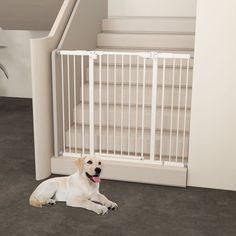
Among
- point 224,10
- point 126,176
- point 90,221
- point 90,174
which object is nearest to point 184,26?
point 224,10

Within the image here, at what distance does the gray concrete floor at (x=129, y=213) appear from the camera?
2.81m

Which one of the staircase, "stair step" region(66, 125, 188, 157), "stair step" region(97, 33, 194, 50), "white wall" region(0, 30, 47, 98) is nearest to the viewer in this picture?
"stair step" region(66, 125, 188, 157)

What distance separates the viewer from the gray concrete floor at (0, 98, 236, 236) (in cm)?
281

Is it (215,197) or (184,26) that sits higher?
(184,26)

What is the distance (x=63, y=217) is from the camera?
9.78ft

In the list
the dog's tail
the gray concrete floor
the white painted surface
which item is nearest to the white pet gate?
the gray concrete floor

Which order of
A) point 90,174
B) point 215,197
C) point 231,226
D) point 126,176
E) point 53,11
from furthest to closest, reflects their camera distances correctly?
point 53,11 → point 126,176 → point 215,197 → point 90,174 → point 231,226

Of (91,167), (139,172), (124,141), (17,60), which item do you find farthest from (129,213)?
(17,60)

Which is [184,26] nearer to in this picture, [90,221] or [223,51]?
[223,51]

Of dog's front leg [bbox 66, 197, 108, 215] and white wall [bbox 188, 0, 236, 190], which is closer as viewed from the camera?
dog's front leg [bbox 66, 197, 108, 215]

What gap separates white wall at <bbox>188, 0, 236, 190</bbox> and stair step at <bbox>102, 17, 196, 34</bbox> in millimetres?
1643

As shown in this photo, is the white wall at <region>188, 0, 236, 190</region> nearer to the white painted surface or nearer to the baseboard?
the baseboard

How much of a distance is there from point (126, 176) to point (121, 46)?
179 centimetres

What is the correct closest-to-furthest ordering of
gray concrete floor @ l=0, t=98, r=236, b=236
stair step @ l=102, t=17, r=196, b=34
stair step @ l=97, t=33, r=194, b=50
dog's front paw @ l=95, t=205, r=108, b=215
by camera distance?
gray concrete floor @ l=0, t=98, r=236, b=236 < dog's front paw @ l=95, t=205, r=108, b=215 < stair step @ l=97, t=33, r=194, b=50 < stair step @ l=102, t=17, r=196, b=34
